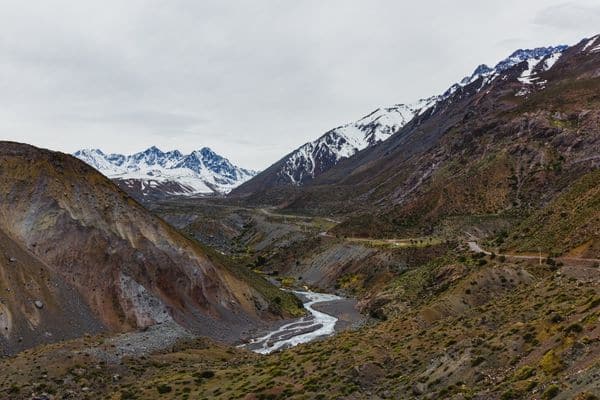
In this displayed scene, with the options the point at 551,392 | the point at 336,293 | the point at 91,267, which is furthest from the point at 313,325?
the point at 551,392

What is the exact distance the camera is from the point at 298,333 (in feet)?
242

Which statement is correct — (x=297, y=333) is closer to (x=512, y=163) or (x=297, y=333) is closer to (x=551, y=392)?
(x=551, y=392)

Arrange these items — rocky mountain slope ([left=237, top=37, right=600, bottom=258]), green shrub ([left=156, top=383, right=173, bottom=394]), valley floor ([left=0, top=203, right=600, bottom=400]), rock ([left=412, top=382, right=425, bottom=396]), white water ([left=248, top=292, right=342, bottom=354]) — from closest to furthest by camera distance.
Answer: valley floor ([left=0, top=203, right=600, bottom=400]) → rock ([left=412, top=382, right=425, bottom=396]) → green shrub ([left=156, top=383, right=173, bottom=394]) → white water ([left=248, top=292, right=342, bottom=354]) → rocky mountain slope ([left=237, top=37, right=600, bottom=258])

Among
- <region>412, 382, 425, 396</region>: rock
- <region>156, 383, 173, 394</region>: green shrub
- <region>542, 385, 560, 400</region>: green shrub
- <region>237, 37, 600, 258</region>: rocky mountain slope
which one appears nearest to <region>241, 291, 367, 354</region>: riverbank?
<region>156, 383, 173, 394</region>: green shrub

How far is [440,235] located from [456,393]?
9512 cm

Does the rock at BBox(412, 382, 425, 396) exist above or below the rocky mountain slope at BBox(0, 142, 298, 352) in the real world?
below

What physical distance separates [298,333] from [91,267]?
2797cm

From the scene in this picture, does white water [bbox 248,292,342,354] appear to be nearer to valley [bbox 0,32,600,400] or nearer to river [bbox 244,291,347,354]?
river [bbox 244,291,347,354]

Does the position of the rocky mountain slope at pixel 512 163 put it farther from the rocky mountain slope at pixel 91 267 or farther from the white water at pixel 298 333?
the rocky mountain slope at pixel 91 267

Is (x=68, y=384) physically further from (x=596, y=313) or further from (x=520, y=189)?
(x=520, y=189)

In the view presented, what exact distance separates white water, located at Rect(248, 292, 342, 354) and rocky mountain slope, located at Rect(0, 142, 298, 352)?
4.35 metres

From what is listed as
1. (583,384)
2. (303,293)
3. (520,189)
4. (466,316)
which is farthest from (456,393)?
(520,189)

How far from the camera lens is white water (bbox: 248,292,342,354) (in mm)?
66938

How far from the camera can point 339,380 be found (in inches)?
1384
